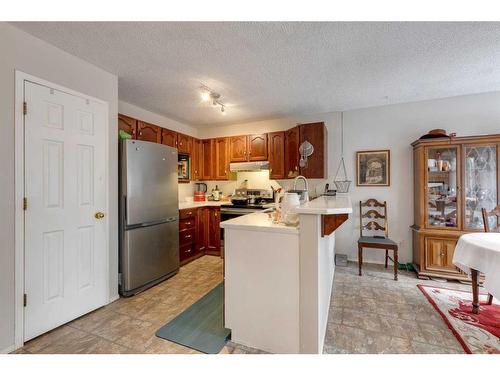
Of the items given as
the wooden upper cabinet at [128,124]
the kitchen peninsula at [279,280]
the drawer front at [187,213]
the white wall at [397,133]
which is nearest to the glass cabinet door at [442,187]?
the white wall at [397,133]

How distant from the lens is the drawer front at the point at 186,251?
11.2ft

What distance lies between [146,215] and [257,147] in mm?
2213

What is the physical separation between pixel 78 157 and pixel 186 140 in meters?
2.19

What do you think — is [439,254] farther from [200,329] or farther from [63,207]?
[63,207]

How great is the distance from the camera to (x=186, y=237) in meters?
3.52

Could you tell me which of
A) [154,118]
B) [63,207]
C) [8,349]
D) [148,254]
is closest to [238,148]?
[154,118]

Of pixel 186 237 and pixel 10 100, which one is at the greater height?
pixel 10 100

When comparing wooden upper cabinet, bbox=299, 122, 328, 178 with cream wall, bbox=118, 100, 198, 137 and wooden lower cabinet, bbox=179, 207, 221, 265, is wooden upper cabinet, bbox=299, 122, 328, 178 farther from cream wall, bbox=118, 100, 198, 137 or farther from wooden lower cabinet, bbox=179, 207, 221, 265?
cream wall, bbox=118, 100, 198, 137

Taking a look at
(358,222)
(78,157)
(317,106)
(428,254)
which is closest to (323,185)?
(358,222)

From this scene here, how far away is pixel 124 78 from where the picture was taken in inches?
96.0

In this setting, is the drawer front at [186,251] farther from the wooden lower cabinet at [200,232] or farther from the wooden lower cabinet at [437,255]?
the wooden lower cabinet at [437,255]

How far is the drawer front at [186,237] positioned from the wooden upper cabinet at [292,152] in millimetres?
1870

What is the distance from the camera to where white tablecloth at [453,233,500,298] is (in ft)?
5.06

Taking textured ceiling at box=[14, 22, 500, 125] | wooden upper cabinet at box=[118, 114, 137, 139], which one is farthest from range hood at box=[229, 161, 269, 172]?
wooden upper cabinet at box=[118, 114, 137, 139]
